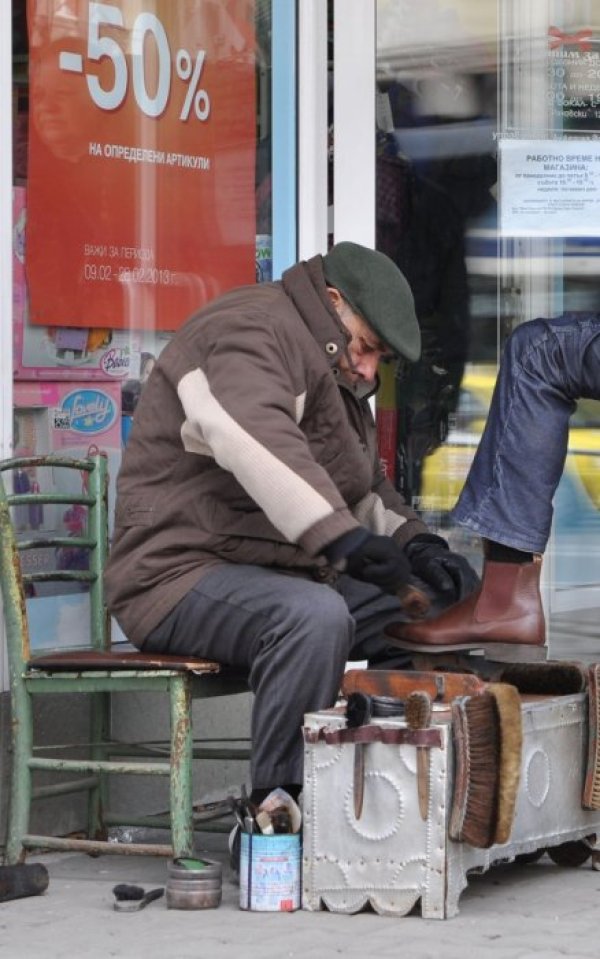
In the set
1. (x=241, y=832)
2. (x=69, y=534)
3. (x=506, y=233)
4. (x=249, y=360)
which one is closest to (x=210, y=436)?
(x=249, y=360)

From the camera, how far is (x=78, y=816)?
17.0ft

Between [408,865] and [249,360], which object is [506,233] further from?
[408,865]

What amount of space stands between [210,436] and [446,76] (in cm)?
246

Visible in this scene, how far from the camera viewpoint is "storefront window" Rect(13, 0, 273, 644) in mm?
5293

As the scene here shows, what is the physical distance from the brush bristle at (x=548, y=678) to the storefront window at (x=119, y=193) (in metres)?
1.42

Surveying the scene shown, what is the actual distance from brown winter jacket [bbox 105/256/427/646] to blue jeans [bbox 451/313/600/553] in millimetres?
363

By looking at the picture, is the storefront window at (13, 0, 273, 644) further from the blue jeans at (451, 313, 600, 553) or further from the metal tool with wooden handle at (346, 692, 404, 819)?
the metal tool with wooden handle at (346, 692, 404, 819)

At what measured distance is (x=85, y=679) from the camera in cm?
451

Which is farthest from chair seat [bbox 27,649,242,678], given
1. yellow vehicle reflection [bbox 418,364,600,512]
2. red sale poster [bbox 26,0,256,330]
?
yellow vehicle reflection [bbox 418,364,600,512]

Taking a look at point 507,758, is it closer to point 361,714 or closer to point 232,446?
point 361,714

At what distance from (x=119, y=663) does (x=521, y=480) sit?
1096 millimetres

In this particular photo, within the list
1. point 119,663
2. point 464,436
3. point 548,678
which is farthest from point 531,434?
point 464,436

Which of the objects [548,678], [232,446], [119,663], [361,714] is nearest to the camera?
[361,714]

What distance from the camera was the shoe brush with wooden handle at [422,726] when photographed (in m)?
3.97
